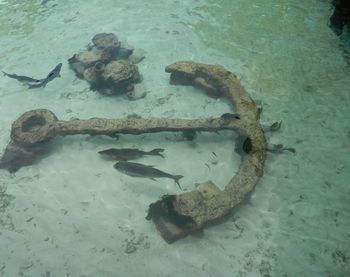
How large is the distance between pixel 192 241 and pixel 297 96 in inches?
187

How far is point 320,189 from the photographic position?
6.70 meters

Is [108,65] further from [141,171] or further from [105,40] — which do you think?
[141,171]

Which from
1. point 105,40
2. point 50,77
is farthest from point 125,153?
point 105,40

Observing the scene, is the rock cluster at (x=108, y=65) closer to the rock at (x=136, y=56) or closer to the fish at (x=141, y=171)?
the rock at (x=136, y=56)

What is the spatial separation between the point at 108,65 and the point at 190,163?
3.75 metres

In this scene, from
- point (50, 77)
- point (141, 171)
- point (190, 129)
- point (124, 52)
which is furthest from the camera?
point (124, 52)

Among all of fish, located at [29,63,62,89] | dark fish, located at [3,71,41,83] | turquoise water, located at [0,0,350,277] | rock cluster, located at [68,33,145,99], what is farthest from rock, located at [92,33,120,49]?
dark fish, located at [3,71,41,83]

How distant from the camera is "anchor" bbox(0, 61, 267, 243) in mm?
6012

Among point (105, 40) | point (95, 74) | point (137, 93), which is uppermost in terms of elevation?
point (105, 40)

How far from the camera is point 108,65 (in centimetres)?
931

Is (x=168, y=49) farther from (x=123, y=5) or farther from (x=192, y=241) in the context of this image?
(x=192, y=241)

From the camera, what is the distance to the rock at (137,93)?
29.7 ft

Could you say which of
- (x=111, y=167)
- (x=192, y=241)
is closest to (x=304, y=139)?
(x=192, y=241)

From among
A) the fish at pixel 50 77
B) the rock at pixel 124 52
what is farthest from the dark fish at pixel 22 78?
the rock at pixel 124 52
